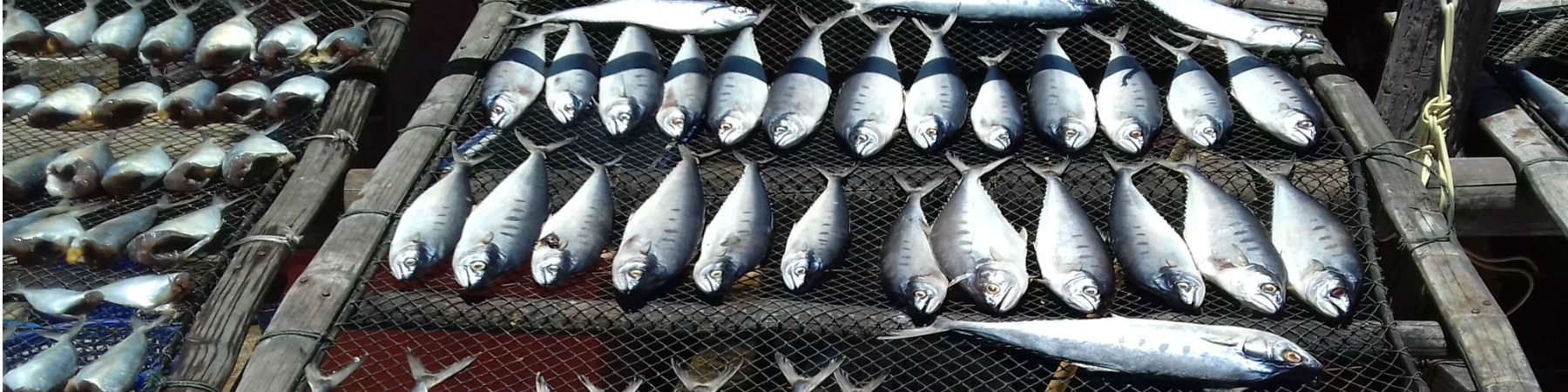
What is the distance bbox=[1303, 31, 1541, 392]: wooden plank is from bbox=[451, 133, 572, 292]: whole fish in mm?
2826

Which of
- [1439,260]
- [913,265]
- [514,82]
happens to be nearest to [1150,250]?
[913,265]

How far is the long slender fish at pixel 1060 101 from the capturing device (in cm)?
370

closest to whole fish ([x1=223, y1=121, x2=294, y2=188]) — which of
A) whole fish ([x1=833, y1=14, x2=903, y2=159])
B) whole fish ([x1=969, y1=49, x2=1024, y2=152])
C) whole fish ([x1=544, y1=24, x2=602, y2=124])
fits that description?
whole fish ([x1=544, y1=24, x2=602, y2=124])

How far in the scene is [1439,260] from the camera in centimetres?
309

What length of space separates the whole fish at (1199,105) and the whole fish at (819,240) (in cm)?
133

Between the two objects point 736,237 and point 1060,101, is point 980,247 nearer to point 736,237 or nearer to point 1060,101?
point 736,237

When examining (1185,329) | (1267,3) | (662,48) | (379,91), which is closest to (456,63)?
(379,91)

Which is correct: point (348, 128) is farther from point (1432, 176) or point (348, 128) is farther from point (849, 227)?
point (1432, 176)

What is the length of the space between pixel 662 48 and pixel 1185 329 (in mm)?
2628

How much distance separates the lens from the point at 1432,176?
138 inches

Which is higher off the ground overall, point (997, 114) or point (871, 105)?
point (997, 114)

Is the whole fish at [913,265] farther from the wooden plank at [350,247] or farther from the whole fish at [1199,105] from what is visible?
the wooden plank at [350,247]

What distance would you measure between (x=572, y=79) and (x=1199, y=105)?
2449 mm

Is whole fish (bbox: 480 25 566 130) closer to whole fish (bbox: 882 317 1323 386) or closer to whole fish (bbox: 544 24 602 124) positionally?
whole fish (bbox: 544 24 602 124)
